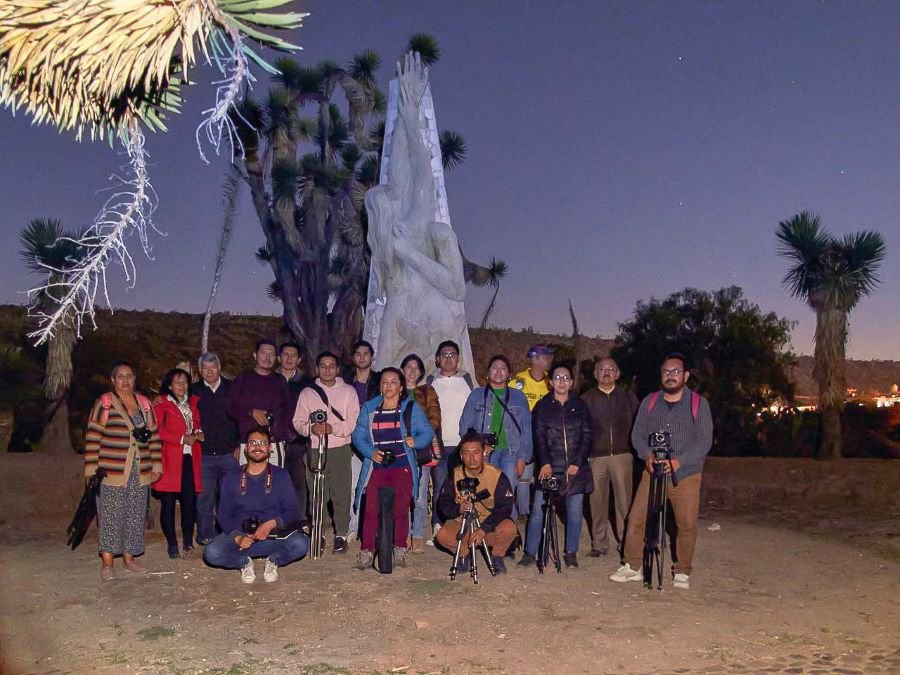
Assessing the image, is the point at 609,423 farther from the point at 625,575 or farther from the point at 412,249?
the point at 412,249

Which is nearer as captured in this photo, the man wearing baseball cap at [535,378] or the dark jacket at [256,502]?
the dark jacket at [256,502]

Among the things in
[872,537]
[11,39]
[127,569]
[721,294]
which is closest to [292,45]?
[11,39]

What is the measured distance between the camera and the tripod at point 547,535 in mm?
5750

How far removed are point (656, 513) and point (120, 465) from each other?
3575 mm

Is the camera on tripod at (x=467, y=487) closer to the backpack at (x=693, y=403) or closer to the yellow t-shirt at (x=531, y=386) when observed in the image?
the backpack at (x=693, y=403)

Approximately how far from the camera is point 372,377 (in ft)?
23.4

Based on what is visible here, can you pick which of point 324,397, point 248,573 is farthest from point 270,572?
point 324,397

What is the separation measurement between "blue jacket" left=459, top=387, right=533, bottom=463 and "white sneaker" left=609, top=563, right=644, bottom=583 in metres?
1.11

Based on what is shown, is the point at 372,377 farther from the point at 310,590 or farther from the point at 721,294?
the point at 721,294

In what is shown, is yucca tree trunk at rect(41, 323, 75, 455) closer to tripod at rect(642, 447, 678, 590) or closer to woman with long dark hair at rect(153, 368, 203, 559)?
woman with long dark hair at rect(153, 368, 203, 559)

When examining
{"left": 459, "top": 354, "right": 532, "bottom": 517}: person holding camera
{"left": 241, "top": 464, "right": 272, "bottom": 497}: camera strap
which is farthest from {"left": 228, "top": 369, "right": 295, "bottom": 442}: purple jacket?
{"left": 459, "top": 354, "right": 532, "bottom": 517}: person holding camera

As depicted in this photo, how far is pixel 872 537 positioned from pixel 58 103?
7686mm

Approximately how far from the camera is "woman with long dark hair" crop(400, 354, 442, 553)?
627 cm

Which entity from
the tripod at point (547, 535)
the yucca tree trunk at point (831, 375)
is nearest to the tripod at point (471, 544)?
the tripod at point (547, 535)
